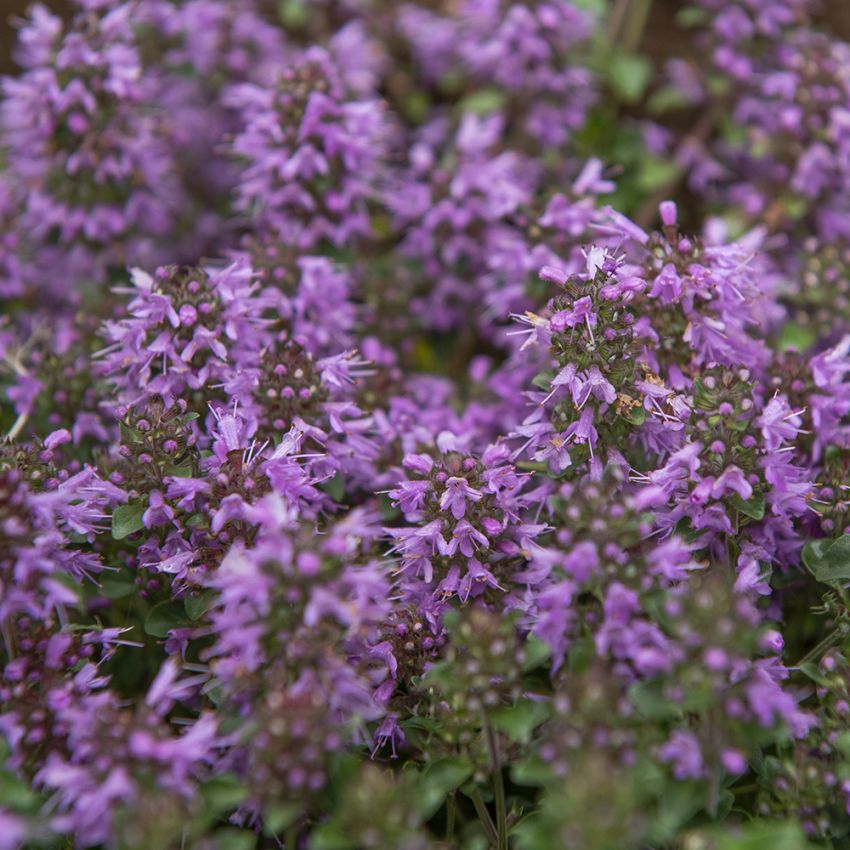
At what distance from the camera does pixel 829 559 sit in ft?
10.2

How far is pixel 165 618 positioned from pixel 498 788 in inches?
46.5

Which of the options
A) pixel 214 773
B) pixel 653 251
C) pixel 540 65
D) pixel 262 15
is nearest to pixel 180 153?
pixel 262 15

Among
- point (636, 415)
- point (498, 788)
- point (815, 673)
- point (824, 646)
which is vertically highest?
point (636, 415)

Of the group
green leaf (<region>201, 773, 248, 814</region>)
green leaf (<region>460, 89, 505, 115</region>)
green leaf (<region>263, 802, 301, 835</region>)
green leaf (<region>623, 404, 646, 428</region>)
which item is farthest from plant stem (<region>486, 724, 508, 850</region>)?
green leaf (<region>460, 89, 505, 115</region>)

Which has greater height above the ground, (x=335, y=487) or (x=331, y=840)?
(x=331, y=840)

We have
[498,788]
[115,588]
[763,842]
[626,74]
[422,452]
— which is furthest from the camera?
[626,74]

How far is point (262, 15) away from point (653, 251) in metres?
3.67

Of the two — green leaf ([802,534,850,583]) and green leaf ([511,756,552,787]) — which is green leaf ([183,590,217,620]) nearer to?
green leaf ([511,756,552,787])

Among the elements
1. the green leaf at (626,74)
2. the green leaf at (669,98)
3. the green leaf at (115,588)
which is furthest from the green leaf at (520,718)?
the green leaf at (669,98)

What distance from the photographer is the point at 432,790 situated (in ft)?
8.32

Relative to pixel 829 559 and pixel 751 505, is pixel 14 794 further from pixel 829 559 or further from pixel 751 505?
pixel 829 559

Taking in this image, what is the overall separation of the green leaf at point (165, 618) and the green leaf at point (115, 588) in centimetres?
19

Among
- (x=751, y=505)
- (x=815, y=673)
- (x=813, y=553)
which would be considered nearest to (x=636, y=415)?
(x=751, y=505)

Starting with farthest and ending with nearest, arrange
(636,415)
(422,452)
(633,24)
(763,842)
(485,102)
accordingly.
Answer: (633,24) → (485,102) → (422,452) → (636,415) → (763,842)
